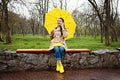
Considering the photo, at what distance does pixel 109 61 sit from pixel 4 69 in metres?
3.83

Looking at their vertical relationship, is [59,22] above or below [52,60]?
above

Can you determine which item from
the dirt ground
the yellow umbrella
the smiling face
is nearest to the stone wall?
the dirt ground

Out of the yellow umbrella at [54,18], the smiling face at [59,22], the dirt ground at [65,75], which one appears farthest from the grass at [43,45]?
the dirt ground at [65,75]

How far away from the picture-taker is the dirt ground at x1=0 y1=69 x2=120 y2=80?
6359 mm

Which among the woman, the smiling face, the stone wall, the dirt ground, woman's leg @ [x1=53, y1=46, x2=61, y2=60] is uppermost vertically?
the smiling face

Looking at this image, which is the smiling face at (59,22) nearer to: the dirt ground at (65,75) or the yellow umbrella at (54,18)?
the yellow umbrella at (54,18)

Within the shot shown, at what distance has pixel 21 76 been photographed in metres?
6.55

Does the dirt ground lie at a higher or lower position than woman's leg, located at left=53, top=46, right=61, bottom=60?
lower

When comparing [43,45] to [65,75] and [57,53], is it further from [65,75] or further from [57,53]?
[65,75]

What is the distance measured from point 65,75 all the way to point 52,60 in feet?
3.45

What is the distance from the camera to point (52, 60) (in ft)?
24.9

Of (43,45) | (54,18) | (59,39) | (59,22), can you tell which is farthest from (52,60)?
(43,45)

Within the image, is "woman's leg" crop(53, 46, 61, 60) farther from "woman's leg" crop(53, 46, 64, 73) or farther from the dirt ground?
the dirt ground

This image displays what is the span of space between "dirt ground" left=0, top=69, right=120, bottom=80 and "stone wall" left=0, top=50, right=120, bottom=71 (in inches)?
12.2
